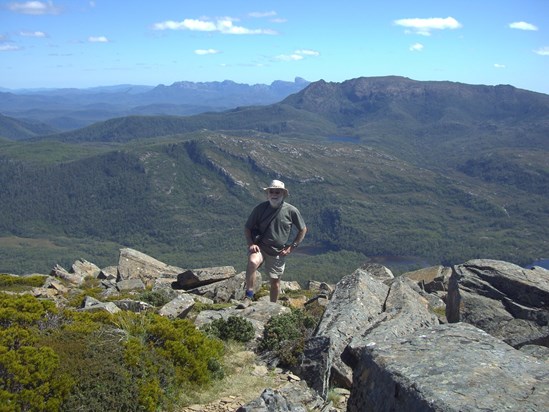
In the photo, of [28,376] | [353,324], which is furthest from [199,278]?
[28,376]

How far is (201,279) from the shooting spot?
26984 mm

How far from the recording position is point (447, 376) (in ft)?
24.3

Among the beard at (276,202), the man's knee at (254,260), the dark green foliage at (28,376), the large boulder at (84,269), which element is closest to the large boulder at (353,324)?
the man's knee at (254,260)

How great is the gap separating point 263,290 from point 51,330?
54.8 feet

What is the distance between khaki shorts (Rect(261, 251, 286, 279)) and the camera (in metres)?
17.2

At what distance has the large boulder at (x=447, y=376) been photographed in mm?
6746

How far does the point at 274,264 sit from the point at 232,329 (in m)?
3.70

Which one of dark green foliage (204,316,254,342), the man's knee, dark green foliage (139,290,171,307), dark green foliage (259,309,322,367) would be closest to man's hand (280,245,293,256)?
the man's knee

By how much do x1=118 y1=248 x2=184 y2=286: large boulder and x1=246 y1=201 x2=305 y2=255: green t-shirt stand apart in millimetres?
16176

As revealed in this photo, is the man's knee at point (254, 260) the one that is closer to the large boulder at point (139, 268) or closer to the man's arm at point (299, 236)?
the man's arm at point (299, 236)

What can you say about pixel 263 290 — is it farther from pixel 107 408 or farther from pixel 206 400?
pixel 107 408

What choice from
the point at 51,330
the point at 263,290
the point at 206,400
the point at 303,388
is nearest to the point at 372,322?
the point at 303,388

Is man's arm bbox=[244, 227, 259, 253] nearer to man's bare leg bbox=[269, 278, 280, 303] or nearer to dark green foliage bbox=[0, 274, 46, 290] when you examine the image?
man's bare leg bbox=[269, 278, 280, 303]

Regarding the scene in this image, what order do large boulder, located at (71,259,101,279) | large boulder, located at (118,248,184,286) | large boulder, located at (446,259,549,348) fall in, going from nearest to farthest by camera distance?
large boulder, located at (446,259,549,348) → large boulder, located at (118,248,184,286) → large boulder, located at (71,259,101,279)
